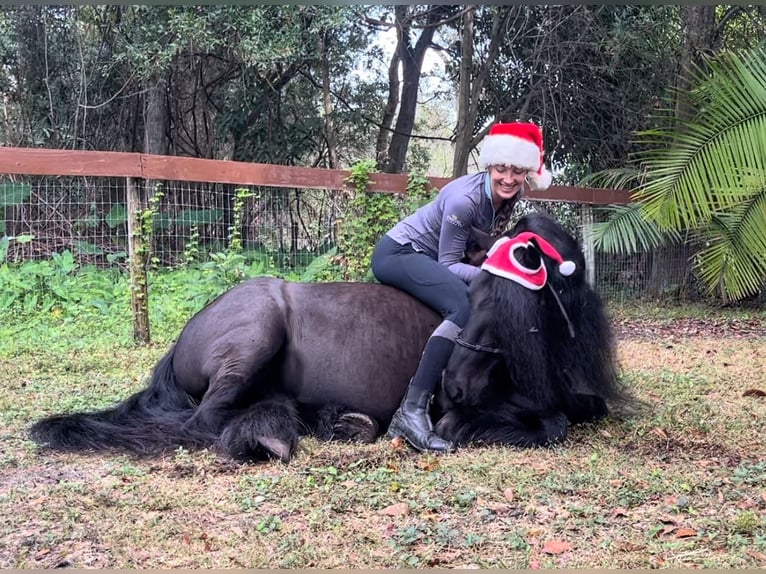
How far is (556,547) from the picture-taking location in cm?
223

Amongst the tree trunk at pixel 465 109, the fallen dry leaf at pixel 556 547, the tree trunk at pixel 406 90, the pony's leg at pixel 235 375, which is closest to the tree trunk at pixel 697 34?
the tree trunk at pixel 465 109

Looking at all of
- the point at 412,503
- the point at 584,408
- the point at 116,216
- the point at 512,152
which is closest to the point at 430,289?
the point at 512,152

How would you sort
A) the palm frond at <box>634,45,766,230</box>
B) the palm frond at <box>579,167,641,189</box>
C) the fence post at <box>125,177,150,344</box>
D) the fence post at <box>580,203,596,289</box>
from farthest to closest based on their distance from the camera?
the palm frond at <box>579,167,641,189</box>, the fence post at <box>580,203,596,289</box>, the fence post at <box>125,177,150,344</box>, the palm frond at <box>634,45,766,230</box>

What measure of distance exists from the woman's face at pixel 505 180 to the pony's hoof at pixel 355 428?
1306mm

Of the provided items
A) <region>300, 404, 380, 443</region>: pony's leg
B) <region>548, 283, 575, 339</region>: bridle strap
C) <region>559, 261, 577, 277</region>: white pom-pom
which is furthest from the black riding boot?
<region>559, 261, 577, 277</region>: white pom-pom

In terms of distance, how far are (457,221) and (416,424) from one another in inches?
40.1

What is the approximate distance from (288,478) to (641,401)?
2247 mm

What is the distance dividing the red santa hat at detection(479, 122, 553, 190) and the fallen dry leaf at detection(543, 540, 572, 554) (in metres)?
1.96

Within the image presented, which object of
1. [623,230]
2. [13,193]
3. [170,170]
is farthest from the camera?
[623,230]

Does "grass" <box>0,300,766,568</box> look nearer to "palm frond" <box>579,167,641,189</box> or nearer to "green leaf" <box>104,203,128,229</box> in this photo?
"green leaf" <box>104,203,128,229</box>

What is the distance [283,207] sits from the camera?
742 cm

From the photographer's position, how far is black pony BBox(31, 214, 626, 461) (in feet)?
11.3

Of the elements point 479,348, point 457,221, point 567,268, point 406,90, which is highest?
point 406,90

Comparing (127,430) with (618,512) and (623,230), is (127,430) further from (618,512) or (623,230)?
(623,230)
